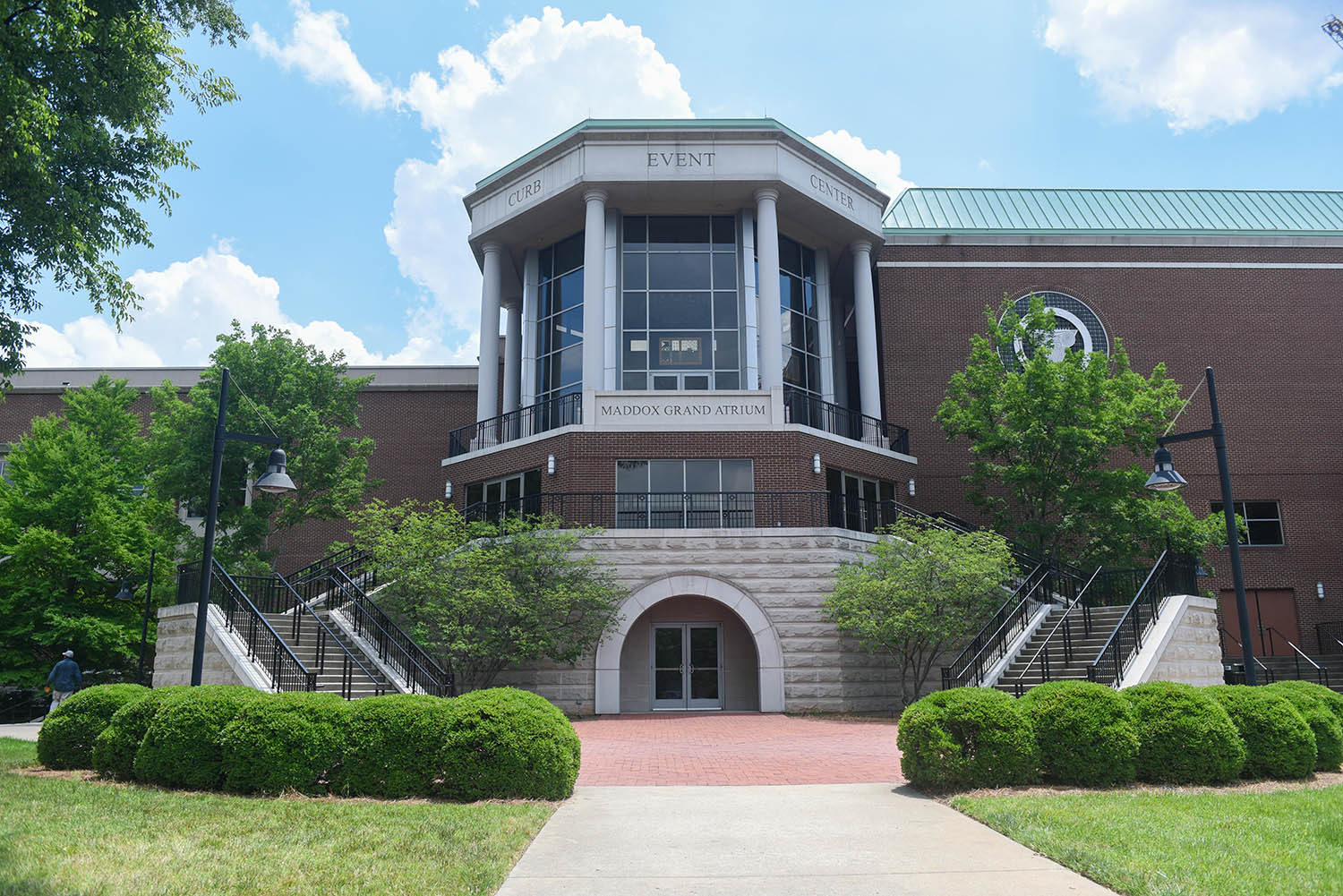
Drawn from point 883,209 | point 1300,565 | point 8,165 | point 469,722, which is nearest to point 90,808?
point 469,722

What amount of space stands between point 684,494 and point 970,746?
13.8 m

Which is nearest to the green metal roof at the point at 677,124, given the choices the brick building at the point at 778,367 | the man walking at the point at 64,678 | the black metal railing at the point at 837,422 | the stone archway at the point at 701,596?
the brick building at the point at 778,367

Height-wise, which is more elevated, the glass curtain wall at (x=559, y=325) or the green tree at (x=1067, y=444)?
the glass curtain wall at (x=559, y=325)

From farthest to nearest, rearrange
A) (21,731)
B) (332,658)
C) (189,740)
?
1. (21,731)
2. (332,658)
3. (189,740)

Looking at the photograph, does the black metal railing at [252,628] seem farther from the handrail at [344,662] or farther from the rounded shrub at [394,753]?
the rounded shrub at [394,753]

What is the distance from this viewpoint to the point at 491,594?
66.0ft

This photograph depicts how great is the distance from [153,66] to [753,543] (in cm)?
1475

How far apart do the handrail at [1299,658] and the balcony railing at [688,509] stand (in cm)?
1511

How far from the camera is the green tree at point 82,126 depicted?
11969mm

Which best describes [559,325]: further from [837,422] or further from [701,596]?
[701,596]

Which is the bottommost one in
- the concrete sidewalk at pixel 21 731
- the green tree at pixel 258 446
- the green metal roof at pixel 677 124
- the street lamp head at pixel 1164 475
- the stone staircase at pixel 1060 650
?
the concrete sidewalk at pixel 21 731

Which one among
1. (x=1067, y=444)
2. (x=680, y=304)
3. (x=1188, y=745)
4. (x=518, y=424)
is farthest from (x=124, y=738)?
(x=1067, y=444)

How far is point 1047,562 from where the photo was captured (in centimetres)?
2353

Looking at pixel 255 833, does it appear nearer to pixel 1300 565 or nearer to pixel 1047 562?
pixel 1047 562
